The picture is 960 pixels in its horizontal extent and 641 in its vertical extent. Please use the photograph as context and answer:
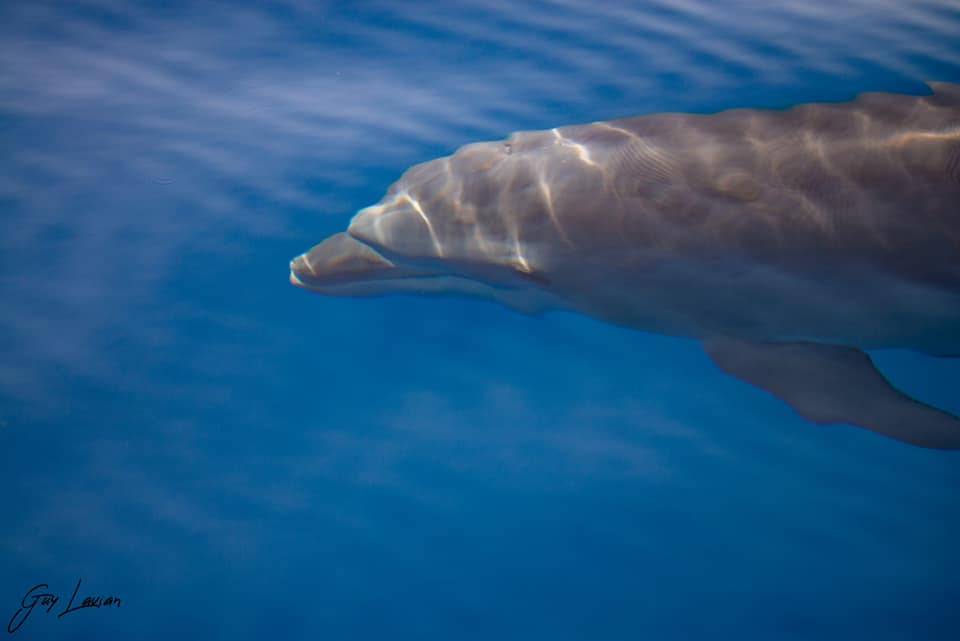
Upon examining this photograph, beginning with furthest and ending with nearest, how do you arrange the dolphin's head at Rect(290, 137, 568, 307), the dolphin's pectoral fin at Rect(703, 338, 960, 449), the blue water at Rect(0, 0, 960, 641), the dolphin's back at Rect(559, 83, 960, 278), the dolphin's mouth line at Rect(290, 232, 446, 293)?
1. the dolphin's mouth line at Rect(290, 232, 446, 293)
2. the blue water at Rect(0, 0, 960, 641)
3. the dolphin's head at Rect(290, 137, 568, 307)
4. the dolphin's pectoral fin at Rect(703, 338, 960, 449)
5. the dolphin's back at Rect(559, 83, 960, 278)

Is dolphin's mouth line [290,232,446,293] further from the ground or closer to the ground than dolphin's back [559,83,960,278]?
closer to the ground

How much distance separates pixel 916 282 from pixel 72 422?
19.6ft

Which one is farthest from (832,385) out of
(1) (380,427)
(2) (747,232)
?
(1) (380,427)

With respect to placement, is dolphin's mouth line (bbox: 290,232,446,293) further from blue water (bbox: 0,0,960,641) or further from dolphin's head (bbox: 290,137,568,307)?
blue water (bbox: 0,0,960,641)

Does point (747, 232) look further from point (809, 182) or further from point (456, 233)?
point (456, 233)

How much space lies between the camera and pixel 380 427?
509 centimetres

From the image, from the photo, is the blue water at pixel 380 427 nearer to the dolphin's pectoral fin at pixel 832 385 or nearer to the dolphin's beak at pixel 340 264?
the dolphin's beak at pixel 340 264

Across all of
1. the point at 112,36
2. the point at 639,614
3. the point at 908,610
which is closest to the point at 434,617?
the point at 639,614

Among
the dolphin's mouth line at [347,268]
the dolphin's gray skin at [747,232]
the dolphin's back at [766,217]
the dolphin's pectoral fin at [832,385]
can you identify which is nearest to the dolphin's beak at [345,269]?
the dolphin's mouth line at [347,268]

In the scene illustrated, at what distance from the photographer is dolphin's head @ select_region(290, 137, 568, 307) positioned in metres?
4.15

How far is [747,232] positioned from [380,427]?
9.88ft

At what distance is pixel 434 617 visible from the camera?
4457 mm

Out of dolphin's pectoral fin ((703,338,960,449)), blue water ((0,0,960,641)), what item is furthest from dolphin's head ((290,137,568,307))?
dolphin's pectoral fin ((703,338,960,449))

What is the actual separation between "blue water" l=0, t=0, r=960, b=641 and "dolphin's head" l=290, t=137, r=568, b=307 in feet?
2.44
